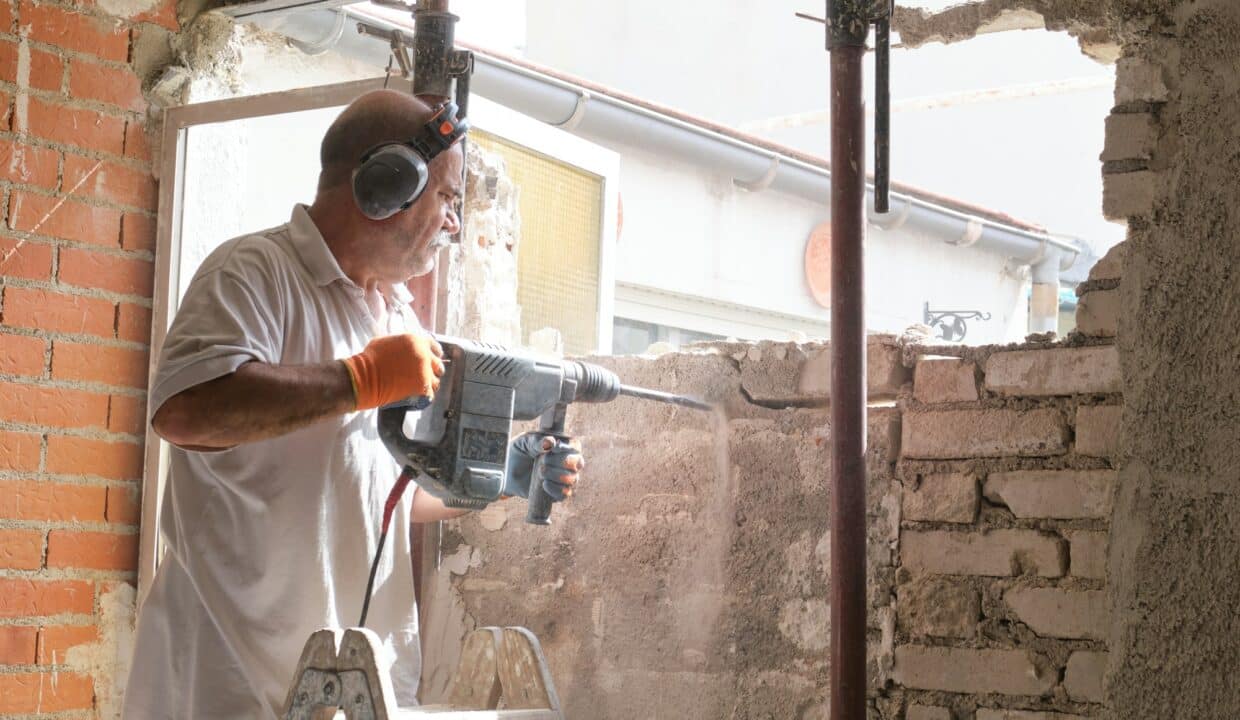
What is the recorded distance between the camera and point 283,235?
2.03m

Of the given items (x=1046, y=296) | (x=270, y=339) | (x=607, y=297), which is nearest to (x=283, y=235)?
(x=270, y=339)

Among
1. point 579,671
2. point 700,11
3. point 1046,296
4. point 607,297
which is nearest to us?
point 579,671

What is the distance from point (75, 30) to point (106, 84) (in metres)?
0.13

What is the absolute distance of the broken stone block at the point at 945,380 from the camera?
202 centimetres

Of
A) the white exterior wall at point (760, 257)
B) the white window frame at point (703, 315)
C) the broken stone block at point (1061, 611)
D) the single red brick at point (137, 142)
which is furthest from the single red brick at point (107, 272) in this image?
the white window frame at point (703, 315)

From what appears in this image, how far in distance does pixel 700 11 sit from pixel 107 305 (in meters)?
10.0

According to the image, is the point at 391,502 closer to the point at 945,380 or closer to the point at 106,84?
the point at 945,380

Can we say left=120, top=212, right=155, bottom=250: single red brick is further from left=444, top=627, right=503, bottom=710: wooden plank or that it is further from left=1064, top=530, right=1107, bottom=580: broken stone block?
left=1064, top=530, right=1107, bottom=580: broken stone block

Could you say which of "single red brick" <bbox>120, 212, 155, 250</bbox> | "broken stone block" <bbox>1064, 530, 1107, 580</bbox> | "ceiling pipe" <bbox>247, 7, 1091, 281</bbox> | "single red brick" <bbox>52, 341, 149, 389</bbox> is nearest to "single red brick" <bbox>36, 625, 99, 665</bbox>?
"single red brick" <bbox>52, 341, 149, 389</bbox>

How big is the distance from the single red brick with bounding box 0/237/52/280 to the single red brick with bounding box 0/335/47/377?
5.3 inches

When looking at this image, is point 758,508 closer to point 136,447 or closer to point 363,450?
point 363,450

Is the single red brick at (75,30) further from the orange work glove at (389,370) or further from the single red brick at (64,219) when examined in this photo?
the orange work glove at (389,370)

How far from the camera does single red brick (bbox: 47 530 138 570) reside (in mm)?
2656

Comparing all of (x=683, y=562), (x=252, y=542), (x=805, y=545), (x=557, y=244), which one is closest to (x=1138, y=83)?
(x=805, y=545)
